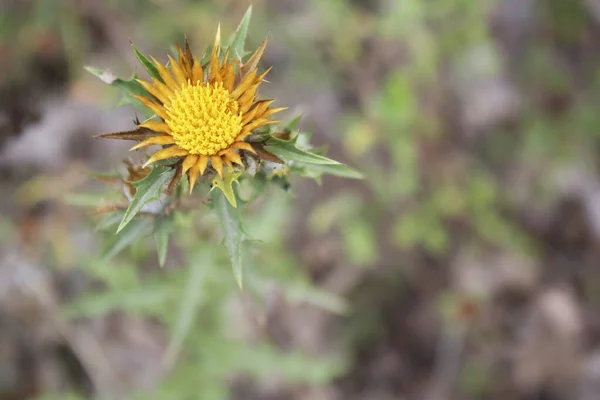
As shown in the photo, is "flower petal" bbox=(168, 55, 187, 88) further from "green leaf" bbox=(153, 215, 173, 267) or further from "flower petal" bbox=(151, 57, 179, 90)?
"green leaf" bbox=(153, 215, 173, 267)

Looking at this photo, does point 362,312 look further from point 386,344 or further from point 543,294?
point 543,294

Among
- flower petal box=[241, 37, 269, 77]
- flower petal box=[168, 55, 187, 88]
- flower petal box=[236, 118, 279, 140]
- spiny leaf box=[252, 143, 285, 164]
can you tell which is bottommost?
spiny leaf box=[252, 143, 285, 164]

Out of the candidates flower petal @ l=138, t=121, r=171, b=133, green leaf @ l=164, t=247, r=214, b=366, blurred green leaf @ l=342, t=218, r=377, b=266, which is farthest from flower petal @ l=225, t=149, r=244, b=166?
blurred green leaf @ l=342, t=218, r=377, b=266

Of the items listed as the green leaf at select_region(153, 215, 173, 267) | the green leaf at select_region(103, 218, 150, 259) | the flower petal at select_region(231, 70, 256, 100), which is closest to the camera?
the flower petal at select_region(231, 70, 256, 100)

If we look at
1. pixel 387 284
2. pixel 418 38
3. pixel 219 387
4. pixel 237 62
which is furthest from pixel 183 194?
pixel 418 38

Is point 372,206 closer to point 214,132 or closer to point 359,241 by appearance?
point 359,241

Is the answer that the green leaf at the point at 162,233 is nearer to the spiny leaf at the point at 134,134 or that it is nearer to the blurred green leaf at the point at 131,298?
the spiny leaf at the point at 134,134

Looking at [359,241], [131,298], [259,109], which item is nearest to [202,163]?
[259,109]
